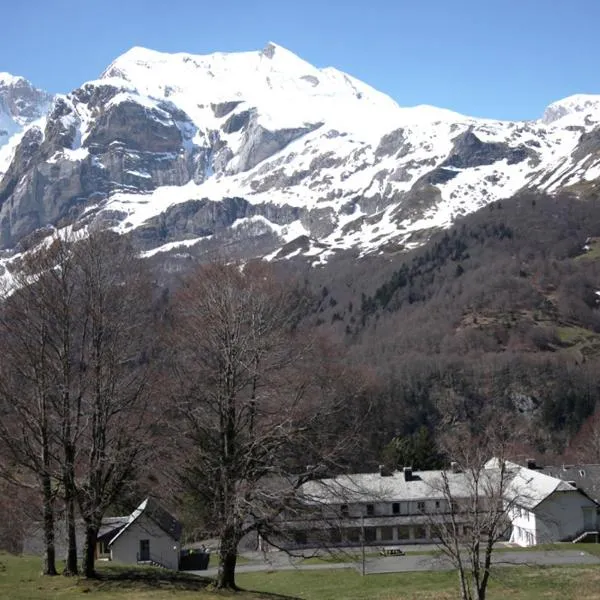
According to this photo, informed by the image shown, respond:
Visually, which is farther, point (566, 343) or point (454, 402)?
point (566, 343)

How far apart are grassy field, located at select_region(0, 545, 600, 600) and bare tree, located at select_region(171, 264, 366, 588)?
2284 mm

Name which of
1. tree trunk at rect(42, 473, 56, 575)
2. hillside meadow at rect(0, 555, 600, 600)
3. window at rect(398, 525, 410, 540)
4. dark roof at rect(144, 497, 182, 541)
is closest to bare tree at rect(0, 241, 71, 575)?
tree trunk at rect(42, 473, 56, 575)

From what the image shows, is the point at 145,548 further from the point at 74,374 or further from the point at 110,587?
the point at 74,374

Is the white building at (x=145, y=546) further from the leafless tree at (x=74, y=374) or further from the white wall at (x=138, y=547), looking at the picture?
the leafless tree at (x=74, y=374)

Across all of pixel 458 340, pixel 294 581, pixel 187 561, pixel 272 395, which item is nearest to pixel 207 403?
pixel 272 395

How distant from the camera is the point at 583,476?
7444cm

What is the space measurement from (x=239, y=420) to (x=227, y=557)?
3928 mm

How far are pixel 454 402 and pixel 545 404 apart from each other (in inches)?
597

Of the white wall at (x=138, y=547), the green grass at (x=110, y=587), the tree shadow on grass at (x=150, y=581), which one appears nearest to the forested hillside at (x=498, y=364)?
the white wall at (x=138, y=547)

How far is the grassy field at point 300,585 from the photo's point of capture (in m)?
22.0

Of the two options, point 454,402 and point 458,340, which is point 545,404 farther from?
point 458,340

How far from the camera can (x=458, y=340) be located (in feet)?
551

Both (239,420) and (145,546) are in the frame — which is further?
(145,546)

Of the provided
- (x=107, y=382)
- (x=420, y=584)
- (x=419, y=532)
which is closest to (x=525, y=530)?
(x=419, y=532)
